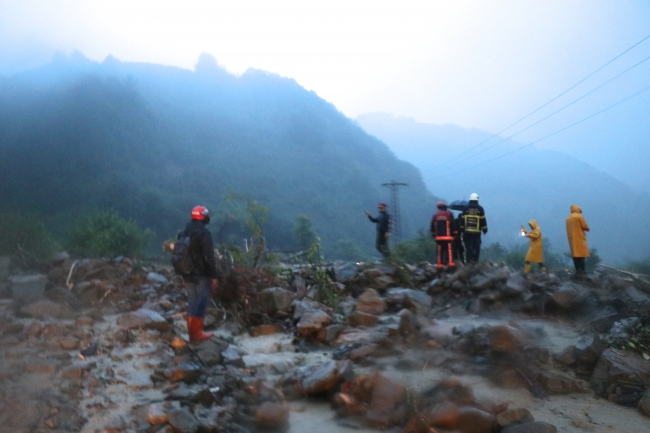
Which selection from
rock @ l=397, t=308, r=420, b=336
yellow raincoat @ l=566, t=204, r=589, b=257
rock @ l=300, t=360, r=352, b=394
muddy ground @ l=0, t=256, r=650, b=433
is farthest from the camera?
Answer: yellow raincoat @ l=566, t=204, r=589, b=257

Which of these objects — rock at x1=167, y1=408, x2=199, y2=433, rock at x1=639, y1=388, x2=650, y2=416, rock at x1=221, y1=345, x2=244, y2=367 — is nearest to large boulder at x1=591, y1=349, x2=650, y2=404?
rock at x1=639, y1=388, x2=650, y2=416

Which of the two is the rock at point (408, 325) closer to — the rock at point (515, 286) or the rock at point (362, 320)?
the rock at point (362, 320)

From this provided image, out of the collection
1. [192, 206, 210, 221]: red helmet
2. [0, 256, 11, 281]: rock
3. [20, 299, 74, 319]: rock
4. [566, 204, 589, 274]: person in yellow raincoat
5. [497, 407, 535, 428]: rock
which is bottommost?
[497, 407, 535, 428]: rock

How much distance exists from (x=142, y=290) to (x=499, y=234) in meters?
→ 102

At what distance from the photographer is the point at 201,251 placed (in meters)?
6.21

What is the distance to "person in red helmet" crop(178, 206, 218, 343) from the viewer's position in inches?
244

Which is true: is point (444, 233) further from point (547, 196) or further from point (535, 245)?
point (547, 196)

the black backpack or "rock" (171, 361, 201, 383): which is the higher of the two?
the black backpack

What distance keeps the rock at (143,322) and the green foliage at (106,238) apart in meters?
9.98

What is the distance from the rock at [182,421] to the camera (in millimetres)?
3773

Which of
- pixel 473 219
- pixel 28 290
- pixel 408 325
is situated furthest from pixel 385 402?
pixel 473 219

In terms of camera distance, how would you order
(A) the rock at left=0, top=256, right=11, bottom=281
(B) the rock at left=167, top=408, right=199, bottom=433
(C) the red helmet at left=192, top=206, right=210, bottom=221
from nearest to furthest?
(B) the rock at left=167, top=408, right=199, bottom=433 → (C) the red helmet at left=192, top=206, right=210, bottom=221 → (A) the rock at left=0, top=256, right=11, bottom=281

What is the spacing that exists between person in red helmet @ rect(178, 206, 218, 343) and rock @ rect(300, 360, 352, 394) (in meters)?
1.91

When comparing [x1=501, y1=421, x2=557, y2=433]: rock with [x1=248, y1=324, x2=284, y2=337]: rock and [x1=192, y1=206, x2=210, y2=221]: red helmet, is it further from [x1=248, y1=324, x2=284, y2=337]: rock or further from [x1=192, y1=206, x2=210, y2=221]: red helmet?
[x1=192, y1=206, x2=210, y2=221]: red helmet
